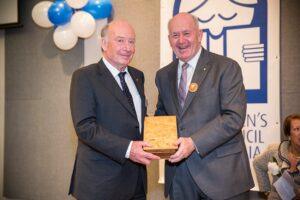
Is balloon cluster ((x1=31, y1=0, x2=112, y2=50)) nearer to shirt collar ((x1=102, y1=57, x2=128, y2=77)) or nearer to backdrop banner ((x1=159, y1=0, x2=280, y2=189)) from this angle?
backdrop banner ((x1=159, y1=0, x2=280, y2=189))

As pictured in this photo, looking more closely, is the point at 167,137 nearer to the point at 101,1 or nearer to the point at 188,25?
the point at 188,25

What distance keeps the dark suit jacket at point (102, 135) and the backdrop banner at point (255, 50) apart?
1537 millimetres

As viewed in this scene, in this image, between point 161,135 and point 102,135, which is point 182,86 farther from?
point 102,135

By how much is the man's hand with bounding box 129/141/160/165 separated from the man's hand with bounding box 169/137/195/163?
0.10 meters

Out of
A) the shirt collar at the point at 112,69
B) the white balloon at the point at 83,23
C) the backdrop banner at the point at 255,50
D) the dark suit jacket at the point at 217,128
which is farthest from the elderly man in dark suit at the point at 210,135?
the white balloon at the point at 83,23

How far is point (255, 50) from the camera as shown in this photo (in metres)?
3.20

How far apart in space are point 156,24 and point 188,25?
5.77 ft

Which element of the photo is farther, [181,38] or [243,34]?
[243,34]

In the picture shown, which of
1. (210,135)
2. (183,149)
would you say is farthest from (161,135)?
(210,135)

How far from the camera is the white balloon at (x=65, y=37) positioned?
3.85 m

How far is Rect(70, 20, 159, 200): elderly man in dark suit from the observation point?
1.92 metres

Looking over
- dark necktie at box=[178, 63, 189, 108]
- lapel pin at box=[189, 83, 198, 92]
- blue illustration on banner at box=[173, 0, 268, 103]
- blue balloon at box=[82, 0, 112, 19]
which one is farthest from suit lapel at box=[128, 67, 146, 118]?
blue balloon at box=[82, 0, 112, 19]

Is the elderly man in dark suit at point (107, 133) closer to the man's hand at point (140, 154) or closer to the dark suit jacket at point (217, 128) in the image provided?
the man's hand at point (140, 154)

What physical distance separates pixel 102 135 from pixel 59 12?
227 centimetres
